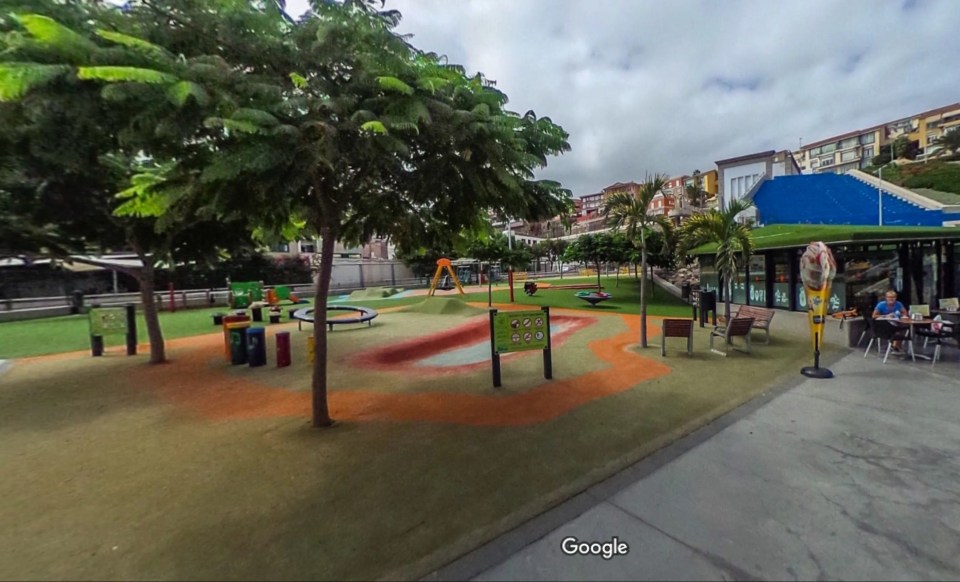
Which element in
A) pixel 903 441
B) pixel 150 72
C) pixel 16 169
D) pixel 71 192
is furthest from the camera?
pixel 71 192

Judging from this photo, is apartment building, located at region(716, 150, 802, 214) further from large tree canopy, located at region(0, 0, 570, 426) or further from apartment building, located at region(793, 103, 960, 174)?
apartment building, located at region(793, 103, 960, 174)

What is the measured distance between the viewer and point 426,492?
390 cm

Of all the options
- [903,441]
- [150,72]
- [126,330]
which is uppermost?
[150,72]

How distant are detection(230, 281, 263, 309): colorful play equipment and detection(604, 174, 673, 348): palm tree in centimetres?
2102

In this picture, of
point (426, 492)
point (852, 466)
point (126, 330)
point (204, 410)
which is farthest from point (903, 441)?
point (126, 330)

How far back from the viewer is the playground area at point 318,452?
315 centimetres

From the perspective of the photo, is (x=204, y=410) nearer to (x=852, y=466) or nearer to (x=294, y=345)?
(x=294, y=345)

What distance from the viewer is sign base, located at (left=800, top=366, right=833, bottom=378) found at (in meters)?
7.59

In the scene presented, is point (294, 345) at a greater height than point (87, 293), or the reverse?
point (87, 293)

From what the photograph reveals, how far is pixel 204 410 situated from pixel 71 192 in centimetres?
532

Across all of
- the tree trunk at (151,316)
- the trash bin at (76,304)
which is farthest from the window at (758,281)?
the trash bin at (76,304)

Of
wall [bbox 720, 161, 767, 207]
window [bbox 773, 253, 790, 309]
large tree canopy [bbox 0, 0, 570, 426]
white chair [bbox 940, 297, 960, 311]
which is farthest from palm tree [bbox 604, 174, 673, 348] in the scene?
wall [bbox 720, 161, 767, 207]

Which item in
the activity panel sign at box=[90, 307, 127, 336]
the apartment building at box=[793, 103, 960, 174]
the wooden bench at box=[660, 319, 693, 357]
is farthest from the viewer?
the apartment building at box=[793, 103, 960, 174]

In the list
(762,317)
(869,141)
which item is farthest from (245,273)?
(869,141)
